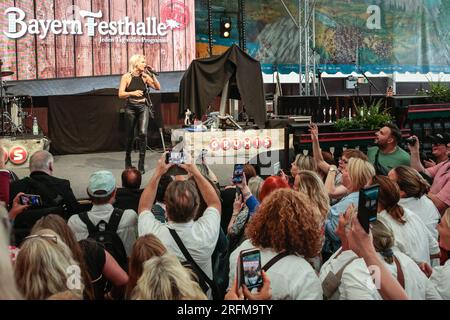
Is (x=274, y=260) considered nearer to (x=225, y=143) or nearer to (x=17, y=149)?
(x=225, y=143)

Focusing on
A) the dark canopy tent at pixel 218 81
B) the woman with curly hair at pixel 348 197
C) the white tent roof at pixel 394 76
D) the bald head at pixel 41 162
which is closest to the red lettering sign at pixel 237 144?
the dark canopy tent at pixel 218 81

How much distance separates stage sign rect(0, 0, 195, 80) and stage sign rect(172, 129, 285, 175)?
12.0 ft

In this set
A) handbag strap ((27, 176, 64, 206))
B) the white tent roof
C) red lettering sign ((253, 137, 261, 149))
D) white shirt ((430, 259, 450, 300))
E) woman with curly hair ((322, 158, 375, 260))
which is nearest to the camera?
white shirt ((430, 259, 450, 300))

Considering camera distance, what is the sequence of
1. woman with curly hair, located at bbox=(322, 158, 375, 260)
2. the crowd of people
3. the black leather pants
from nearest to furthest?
the crowd of people < woman with curly hair, located at bbox=(322, 158, 375, 260) < the black leather pants

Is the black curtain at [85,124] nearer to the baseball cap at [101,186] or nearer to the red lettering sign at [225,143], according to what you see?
the red lettering sign at [225,143]

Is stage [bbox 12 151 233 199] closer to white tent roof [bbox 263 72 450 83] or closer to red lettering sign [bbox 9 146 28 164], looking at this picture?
red lettering sign [bbox 9 146 28 164]

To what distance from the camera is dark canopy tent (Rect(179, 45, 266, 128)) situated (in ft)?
29.4

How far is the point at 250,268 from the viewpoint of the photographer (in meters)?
2.06

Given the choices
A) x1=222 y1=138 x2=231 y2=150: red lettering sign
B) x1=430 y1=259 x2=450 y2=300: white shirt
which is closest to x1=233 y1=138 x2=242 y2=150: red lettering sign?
x1=222 y1=138 x2=231 y2=150: red lettering sign

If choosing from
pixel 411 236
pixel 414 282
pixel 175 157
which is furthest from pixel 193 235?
pixel 411 236

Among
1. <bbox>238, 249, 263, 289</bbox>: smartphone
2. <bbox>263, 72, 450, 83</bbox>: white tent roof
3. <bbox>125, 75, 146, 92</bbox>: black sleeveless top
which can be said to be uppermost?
<bbox>263, 72, 450, 83</bbox>: white tent roof

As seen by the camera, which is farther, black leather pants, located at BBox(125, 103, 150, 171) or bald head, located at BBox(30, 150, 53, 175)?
black leather pants, located at BBox(125, 103, 150, 171)

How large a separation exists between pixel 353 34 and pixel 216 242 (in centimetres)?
1503
